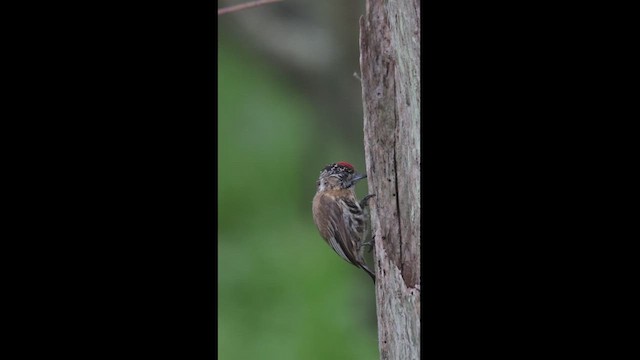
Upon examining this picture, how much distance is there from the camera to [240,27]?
10.8 ft

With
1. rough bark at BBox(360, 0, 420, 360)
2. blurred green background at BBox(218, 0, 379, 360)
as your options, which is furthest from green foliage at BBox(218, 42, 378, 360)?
rough bark at BBox(360, 0, 420, 360)

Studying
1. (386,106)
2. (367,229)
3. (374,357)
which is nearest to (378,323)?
(374,357)

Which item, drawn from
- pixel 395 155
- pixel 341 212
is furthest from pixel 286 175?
pixel 395 155

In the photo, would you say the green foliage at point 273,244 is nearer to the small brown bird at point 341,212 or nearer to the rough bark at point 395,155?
the small brown bird at point 341,212

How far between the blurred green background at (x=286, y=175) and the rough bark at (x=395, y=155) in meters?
0.06

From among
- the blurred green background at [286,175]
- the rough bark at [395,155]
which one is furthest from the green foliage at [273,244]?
the rough bark at [395,155]

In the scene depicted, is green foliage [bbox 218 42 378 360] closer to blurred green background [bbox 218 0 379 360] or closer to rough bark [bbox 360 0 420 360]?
blurred green background [bbox 218 0 379 360]

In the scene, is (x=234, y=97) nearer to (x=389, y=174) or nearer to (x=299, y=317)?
(x=389, y=174)

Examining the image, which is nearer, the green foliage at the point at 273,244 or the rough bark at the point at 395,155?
the rough bark at the point at 395,155

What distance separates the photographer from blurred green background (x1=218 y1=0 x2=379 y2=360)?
324 centimetres

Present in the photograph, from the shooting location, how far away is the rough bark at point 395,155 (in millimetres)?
3117

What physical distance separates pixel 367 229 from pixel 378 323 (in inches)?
13.1

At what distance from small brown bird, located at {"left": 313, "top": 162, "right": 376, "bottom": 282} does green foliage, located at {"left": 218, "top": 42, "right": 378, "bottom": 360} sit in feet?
0.11

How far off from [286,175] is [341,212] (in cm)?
24
